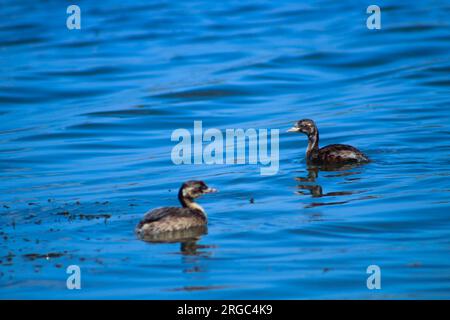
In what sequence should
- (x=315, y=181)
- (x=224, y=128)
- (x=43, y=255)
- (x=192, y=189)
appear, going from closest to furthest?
(x=43, y=255) < (x=192, y=189) < (x=315, y=181) < (x=224, y=128)

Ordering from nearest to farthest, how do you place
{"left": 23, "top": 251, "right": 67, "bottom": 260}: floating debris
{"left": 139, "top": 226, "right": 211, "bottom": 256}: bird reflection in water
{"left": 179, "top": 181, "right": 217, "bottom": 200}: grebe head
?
{"left": 23, "top": 251, "right": 67, "bottom": 260}: floating debris → {"left": 139, "top": 226, "right": 211, "bottom": 256}: bird reflection in water → {"left": 179, "top": 181, "right": 217, "bottom": 200}: grebe head

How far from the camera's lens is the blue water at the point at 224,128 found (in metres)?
11.7

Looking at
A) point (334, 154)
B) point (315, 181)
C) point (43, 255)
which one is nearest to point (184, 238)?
point (43, 255)

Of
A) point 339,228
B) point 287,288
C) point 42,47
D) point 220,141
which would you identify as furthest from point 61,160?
point 42,47

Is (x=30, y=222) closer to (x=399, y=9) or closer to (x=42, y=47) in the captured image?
(x=42, y=47)

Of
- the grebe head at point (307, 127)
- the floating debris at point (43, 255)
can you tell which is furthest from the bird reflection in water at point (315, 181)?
the floating debris at point (43, 255)

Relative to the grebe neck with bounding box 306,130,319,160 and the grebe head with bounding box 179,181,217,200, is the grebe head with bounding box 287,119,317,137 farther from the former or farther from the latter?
the grebe head with bounding box 179,181,217,200

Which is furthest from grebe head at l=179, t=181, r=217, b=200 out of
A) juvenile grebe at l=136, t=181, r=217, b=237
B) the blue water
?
the blue water

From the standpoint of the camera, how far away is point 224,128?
75.0 ft

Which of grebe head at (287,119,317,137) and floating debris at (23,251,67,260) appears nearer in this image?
floating debris at (23,251,67,260)

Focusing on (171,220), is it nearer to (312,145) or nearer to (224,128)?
(312,145)

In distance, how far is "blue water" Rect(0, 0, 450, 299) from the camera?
11.7 metres

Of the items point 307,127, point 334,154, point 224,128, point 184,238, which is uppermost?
point 224,128

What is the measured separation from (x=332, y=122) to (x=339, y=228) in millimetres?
9625
